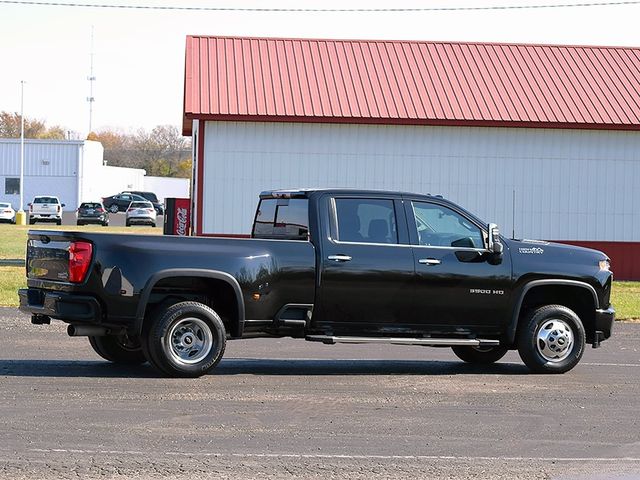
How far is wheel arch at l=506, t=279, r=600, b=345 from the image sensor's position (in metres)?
12.2

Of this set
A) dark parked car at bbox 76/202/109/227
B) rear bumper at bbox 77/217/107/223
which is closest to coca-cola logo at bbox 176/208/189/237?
dark parked car at bbox 76/202/109/227

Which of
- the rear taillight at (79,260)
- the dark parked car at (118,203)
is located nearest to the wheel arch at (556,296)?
the rear taillight at (79,260)

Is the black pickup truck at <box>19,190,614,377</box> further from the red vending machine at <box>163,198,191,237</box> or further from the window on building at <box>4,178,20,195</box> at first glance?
the window on building at <box>4,178,20,195</box>

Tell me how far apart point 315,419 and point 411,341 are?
2.73 m

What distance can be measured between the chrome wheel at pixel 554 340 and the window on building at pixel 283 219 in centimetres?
275

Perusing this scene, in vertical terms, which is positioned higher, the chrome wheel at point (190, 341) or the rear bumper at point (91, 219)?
the rear bumper at point (91, 219)

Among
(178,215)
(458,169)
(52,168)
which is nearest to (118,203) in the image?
(52,168)

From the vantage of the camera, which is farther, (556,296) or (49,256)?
(556,296)

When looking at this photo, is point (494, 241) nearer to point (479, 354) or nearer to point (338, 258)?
point (338, 258)

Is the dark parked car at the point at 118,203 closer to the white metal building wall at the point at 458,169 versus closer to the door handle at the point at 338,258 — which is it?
the white metal building wall at the point at 458,169

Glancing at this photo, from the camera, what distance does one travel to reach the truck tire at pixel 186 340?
36.6 ft

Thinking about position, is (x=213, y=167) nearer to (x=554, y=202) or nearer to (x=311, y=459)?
(x=554, y=202)

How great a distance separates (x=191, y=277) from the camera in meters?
11.4

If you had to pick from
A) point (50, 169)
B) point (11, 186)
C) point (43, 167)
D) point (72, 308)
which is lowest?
point (72, 308)
